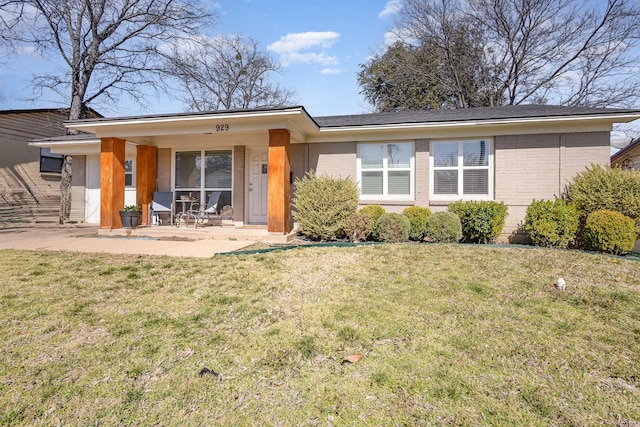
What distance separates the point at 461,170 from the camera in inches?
351

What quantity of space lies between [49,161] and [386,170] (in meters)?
16.8

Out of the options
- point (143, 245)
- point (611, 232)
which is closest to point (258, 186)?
point (143, 245)

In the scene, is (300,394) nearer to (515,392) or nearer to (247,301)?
(515,392)

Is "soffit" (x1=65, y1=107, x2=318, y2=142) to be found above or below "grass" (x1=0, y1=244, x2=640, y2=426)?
above

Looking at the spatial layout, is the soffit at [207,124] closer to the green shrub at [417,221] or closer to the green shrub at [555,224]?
the green shrub at [417,221]

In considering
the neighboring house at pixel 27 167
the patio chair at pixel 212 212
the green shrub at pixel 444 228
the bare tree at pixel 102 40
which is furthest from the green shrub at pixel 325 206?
the neighboring house at pixel 27 167

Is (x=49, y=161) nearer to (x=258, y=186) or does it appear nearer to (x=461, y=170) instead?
(x=258, y=186)

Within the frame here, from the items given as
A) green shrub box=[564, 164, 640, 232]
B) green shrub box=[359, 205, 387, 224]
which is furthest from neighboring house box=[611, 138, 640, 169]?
green shrub box=[359, 205, 387, 224]

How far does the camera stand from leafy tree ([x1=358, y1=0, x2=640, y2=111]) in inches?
666

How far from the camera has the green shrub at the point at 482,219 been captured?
7535 mm

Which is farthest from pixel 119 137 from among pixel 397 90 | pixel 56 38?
pixel 397 90

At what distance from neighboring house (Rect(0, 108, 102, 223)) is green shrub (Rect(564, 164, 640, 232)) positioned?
18692 millimetres

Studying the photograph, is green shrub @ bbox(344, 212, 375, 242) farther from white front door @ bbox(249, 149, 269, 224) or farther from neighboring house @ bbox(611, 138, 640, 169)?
neighboring house @ bbox(611, 138, 640, 169)

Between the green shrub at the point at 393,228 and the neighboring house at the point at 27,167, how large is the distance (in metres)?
14.7
